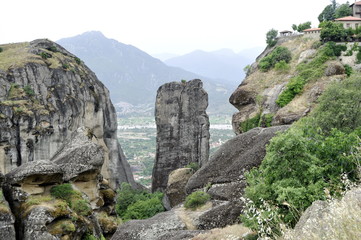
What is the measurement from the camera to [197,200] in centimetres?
2006

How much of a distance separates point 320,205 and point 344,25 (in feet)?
147

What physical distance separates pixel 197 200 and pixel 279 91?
1995 cm

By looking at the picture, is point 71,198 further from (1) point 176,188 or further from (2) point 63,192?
(1) point 176,188

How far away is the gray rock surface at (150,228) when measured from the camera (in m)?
17.6

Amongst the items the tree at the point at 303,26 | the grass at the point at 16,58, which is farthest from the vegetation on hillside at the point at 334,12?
the grass at the point at 16,58

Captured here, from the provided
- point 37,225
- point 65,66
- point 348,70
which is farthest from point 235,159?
point 65,66

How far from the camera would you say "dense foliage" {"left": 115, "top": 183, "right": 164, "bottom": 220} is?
39156 mm

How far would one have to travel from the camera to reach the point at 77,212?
14.8m

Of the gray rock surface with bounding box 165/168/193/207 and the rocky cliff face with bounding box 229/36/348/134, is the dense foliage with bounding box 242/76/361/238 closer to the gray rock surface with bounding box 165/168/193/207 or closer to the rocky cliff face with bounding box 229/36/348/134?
the rocky cliff face with bounding box 229/36/348/134

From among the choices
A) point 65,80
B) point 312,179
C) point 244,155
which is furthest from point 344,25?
point 312,179

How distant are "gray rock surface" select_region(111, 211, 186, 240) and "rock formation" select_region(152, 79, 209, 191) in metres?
30.2

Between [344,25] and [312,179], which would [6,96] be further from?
[344,25]

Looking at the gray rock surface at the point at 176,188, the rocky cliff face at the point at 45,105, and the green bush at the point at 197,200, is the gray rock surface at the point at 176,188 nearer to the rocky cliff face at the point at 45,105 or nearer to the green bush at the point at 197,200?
the rocky cliff face at the point at 45,105

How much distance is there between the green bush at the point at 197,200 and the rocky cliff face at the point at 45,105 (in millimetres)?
18488
